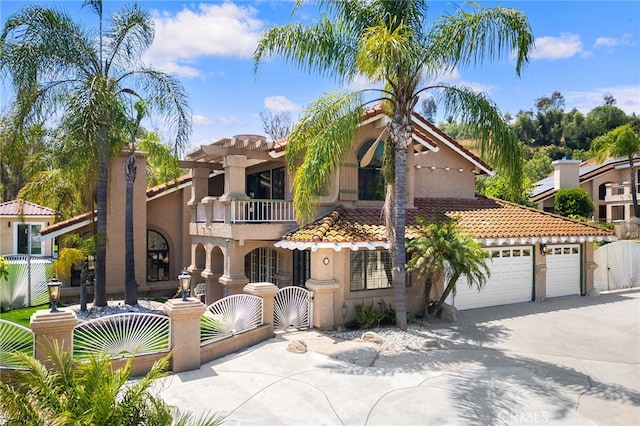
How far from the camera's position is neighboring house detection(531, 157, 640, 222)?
33.1 m

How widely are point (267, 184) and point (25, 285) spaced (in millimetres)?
10268

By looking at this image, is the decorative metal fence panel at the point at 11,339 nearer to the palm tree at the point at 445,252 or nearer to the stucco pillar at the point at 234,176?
the stucco pillar at the point at 234,176

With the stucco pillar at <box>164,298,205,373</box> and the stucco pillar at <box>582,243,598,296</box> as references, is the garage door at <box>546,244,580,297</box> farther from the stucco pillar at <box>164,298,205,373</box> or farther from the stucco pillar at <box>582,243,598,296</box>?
the stucco pillar at <box>164,298,205,373</box>

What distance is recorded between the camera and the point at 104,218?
13227 mm

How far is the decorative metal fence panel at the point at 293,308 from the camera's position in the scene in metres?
12.2

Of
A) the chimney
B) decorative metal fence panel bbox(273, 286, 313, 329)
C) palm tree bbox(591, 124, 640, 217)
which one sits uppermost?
palm tree bbox(591, 124, 640, 217)

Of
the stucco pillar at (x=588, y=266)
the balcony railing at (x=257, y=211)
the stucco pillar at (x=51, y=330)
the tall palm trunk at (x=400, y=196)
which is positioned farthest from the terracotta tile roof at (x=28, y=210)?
the stucco pillar at (x=588, y=266)

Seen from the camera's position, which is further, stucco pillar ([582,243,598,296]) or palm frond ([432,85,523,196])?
stucco pillar ([582,243,598,296])

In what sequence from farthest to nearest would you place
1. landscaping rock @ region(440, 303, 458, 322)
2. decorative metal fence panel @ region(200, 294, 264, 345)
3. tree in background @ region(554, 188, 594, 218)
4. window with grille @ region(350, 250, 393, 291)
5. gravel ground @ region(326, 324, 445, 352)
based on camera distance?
tree in background @ region(554, 188, 594, 218) < landscaping rock @ region(440, 303, 458, 322) < window with grille @ region(350, 250, 393, 291) < gravel ground @ region(326, 324, 445, 352) < decorative metal fence panel @ region(200, 294, 264, 345)

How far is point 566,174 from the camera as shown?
32844mm

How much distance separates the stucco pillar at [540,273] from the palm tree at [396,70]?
249 inches

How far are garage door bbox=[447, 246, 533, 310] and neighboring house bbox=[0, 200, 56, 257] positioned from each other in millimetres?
22341

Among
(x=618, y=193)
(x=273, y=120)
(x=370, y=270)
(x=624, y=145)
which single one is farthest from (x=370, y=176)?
(x=618, y=193)

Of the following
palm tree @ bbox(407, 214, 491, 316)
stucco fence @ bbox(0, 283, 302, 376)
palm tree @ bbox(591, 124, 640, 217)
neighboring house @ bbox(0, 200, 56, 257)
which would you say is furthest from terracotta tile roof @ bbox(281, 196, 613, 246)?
neighboring house @ bbox(0, 200, 56, 257)
